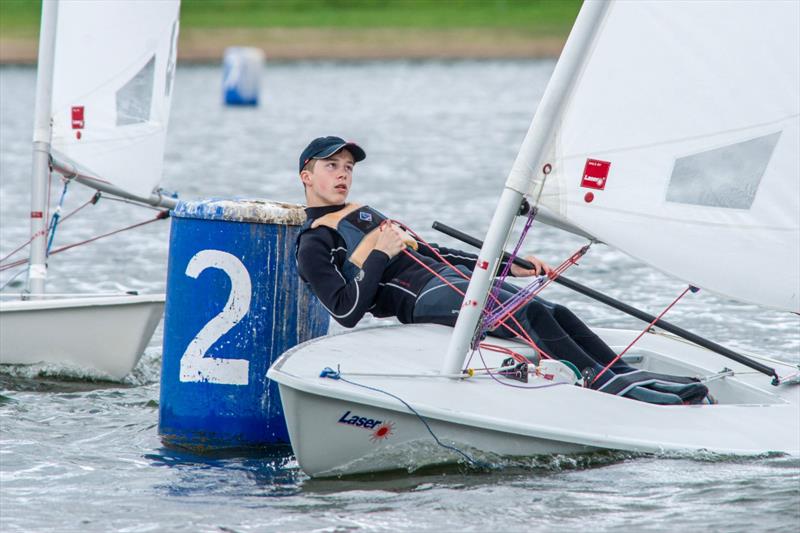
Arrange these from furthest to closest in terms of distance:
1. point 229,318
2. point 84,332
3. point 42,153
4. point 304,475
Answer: point 42,153 → point 84,332 → point 229,318 → point 304,475

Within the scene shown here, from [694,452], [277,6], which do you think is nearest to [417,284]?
[694,452]

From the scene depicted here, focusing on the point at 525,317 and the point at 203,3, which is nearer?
the point at 525,317

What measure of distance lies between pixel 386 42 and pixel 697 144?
44.6 m

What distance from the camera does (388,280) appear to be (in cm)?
583

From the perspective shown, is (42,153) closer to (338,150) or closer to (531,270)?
A: (338,150)

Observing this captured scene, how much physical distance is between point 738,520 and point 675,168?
4.30ft

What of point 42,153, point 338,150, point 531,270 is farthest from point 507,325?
point 42,153

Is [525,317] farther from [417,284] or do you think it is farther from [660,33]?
[660,33]

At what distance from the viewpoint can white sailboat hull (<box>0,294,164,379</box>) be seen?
24.3 feet

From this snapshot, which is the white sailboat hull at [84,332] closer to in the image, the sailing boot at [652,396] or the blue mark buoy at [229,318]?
the blue mark buoy at [229,318]

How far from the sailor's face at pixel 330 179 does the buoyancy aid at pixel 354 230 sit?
0.23ft

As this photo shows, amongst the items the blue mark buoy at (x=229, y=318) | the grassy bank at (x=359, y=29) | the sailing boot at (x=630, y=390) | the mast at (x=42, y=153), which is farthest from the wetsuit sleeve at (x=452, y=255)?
the grassy bank at (x=359, y=29)

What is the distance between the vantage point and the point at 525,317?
5.78 m

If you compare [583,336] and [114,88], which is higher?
[114,88]
